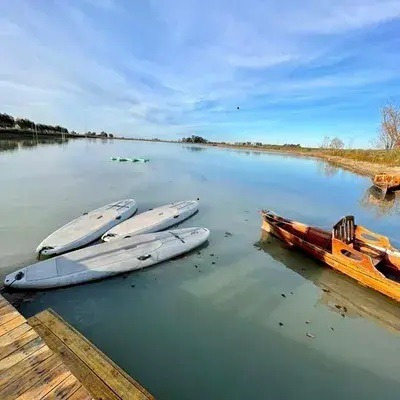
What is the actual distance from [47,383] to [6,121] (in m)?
90.1

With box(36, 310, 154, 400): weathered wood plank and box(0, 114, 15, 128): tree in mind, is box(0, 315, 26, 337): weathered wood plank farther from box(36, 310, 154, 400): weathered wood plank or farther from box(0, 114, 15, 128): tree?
box(0, 114, 15, 128): tree

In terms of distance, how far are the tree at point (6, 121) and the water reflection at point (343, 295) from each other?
85.1 meters

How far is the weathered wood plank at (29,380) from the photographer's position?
8.13ft

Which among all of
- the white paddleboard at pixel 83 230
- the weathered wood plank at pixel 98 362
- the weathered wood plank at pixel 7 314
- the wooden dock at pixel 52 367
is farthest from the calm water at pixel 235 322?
the weathered wood plank at pixel 7 314

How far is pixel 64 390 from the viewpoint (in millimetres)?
2545

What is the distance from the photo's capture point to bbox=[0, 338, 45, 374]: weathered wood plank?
109 inches

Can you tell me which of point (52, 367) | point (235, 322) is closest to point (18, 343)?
point (52, 367)

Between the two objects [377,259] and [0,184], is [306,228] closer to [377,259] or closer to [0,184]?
[377,259]

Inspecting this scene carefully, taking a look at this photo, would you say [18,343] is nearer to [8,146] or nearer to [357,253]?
[357,253]

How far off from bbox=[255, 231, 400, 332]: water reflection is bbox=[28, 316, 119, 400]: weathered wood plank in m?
5.89

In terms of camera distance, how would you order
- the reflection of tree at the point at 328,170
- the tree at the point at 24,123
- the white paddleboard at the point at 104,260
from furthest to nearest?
the tree at the point at 24,123 → the reflection of tree at the point at 328,170 → the white paddleboard at the point at 104,260

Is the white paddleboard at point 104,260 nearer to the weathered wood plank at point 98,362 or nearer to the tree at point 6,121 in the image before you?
the weathered wood plank at point 98,362

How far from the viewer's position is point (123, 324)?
5750 millimetres

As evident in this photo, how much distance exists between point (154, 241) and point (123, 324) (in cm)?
345
